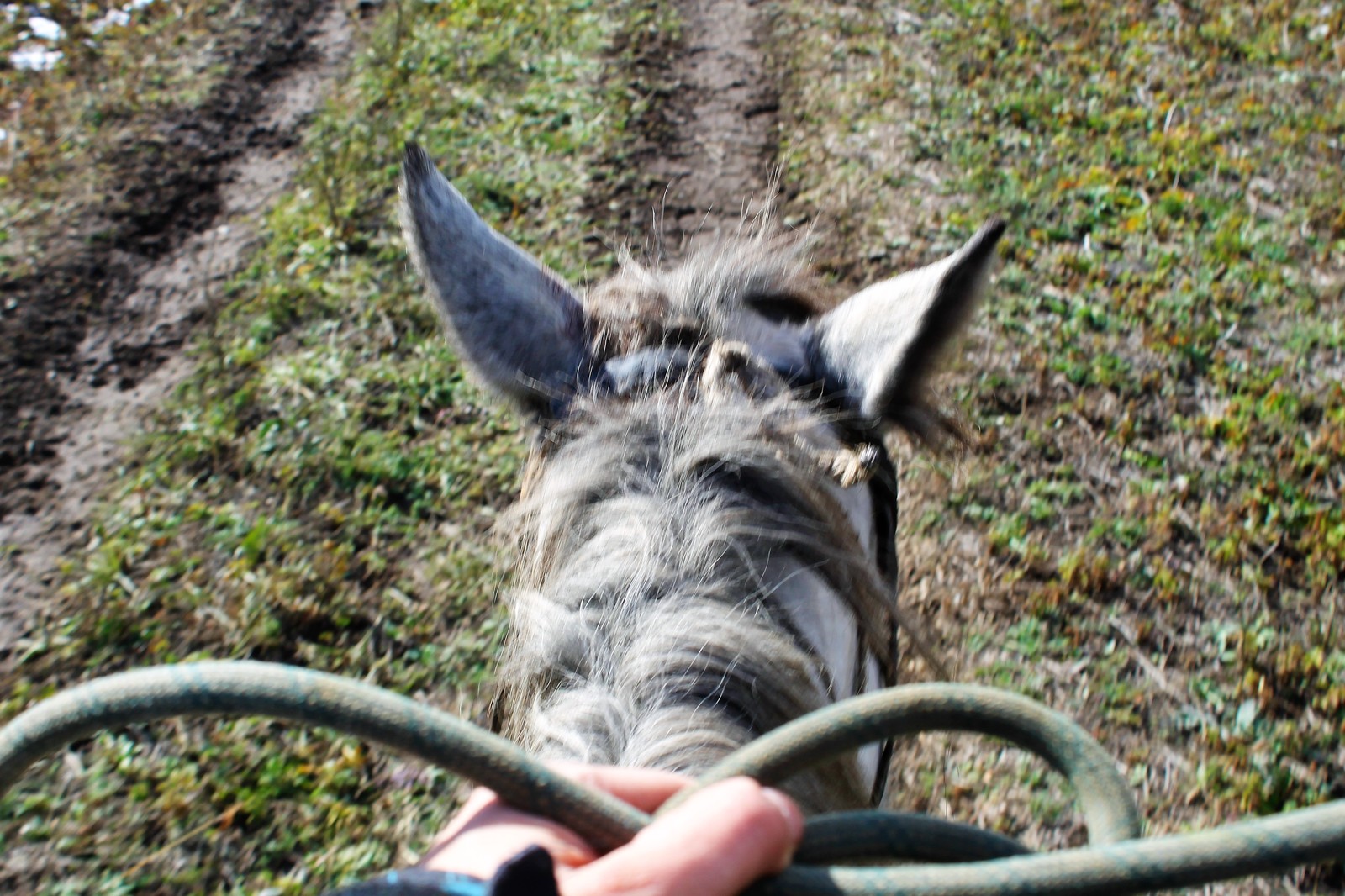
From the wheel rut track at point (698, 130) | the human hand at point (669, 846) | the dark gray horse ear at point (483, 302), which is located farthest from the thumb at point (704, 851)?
the wheel rut track at point (698, 130)

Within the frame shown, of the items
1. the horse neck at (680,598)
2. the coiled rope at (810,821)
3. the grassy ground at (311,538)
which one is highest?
the coiled rope at (810,821)

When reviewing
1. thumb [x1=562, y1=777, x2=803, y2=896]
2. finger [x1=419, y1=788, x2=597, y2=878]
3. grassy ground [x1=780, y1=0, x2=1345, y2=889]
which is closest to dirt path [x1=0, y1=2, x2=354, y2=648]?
grassy ground [x1=780, y1=0, x2=1345, y2=889]

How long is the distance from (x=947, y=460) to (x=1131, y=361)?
2.97 m

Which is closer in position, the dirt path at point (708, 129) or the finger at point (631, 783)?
the finger at point (631, 783)

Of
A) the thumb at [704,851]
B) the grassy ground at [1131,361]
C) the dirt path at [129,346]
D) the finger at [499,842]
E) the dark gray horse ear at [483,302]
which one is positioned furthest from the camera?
the dirt path at [129,346]

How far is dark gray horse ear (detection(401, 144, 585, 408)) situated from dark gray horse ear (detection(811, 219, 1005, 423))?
566 millimetres

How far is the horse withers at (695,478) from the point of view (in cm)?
134

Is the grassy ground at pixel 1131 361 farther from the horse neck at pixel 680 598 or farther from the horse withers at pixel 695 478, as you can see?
the horse neck at pixel 680 598

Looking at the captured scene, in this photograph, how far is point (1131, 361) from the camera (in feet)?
14.5

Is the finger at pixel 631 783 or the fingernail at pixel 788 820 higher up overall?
the fingernail at pixel 788 820

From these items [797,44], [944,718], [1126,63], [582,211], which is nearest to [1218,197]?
[1126,63]

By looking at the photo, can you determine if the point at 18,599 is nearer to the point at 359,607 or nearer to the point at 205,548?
the point at 205,548

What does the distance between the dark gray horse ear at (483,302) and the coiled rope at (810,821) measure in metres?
1.08

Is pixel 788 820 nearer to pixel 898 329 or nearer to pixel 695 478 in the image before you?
pixel 695 478
